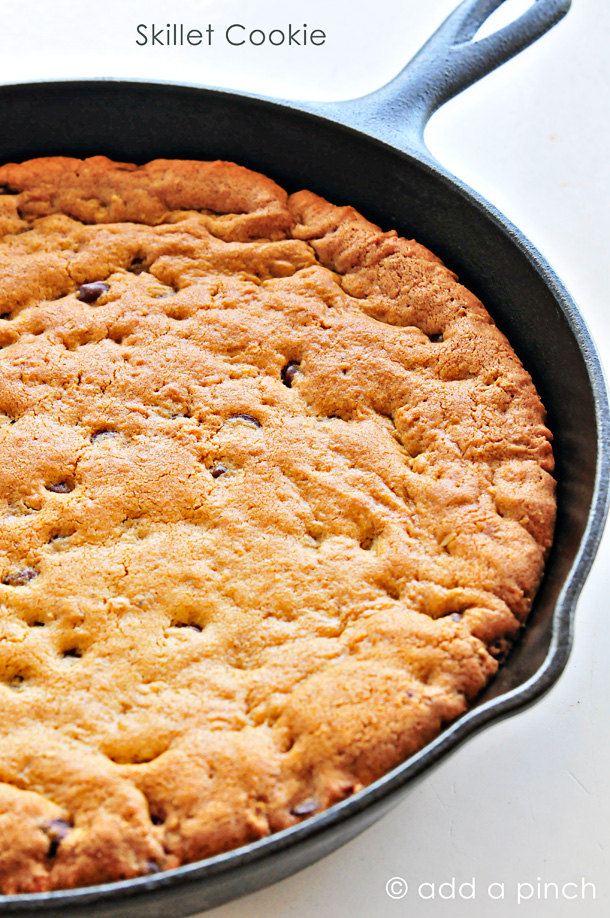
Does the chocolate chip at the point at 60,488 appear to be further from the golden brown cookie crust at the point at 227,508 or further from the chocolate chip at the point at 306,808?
the chocolate chip at the point at 306,808

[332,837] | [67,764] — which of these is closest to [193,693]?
[67,764]

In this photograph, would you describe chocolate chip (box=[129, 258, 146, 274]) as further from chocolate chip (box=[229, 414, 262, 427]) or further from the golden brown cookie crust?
chocolate chip (box=[229, 414, 262, 427])

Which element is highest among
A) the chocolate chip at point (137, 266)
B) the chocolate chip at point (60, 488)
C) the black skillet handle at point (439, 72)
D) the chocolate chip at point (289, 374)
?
the black skillet handle at point (439, 72)

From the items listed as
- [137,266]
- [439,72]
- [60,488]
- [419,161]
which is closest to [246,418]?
[60,488]

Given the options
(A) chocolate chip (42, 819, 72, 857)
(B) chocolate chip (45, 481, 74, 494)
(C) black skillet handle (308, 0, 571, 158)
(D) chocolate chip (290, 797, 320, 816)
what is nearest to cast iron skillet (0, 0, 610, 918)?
(C) black skillet handle (308, 0, 571, 158)

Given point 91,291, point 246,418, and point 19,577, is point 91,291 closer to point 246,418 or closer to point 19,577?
point 246,418

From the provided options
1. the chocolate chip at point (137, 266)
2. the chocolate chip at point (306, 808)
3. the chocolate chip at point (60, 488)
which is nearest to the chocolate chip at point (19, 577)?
the chocolate chip at point (60, 488)

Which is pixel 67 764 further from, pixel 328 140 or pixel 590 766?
pixel 328 140
